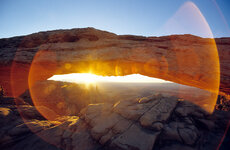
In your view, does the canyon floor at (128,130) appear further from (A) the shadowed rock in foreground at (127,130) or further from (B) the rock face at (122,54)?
(B) the rock face at (122,54)

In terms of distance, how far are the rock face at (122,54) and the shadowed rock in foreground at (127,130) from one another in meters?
1.90

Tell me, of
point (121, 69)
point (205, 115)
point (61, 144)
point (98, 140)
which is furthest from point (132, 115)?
point (205, 115)

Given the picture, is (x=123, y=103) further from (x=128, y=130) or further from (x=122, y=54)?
(x=122, y=54)

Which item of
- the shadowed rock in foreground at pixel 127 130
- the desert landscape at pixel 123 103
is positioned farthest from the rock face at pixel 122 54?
the shadowed rock in foreground at pixel 127 130

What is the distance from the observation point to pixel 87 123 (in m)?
4.26

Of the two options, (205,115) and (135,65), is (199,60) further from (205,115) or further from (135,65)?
(135,65)

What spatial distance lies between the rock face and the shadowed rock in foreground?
1903mm

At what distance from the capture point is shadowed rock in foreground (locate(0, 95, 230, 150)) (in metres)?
3.21

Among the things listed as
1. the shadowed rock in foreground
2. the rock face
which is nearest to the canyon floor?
the shadowed rock in foreground

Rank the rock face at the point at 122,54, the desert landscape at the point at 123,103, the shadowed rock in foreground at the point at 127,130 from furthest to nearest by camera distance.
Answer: the rock face at the point at 122,54 → the desert landscape at the point at 123,103 → the shadowed rock in foreground at the point at 127,130

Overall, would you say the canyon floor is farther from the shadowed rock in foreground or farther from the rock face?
the rock face

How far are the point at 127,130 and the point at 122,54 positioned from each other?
12.4 ft

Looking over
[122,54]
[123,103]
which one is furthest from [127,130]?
[122,54]

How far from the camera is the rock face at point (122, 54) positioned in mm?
4516
